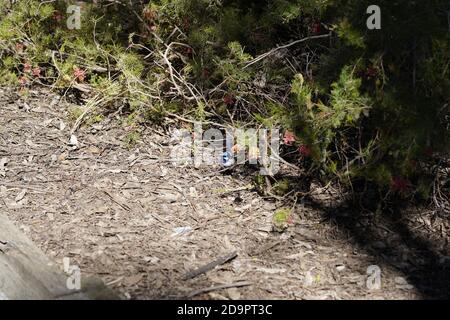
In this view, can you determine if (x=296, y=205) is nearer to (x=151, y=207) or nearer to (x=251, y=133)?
(x=251, y=133)

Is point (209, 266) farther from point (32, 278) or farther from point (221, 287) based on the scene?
point (32, 278)

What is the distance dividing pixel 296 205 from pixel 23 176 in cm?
193

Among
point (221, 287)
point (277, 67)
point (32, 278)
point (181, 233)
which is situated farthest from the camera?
point (277, 67)

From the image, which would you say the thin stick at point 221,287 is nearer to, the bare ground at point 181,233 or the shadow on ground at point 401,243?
the bare ground at point 181,233

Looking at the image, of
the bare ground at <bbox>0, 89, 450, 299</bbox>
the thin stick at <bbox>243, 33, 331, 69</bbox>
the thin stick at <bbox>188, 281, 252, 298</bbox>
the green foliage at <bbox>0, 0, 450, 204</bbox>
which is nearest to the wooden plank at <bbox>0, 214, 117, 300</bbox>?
the bare ground at <bbox>0, 89, 450, 299</bbox>

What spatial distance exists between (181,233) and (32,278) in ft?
3.01

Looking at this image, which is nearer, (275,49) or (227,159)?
(275,49)

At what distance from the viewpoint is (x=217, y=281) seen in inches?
140

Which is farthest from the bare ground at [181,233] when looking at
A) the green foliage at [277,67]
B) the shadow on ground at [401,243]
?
the green foliage at [277,67]

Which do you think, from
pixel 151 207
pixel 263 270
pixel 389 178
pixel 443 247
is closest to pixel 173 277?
pixel 263 270

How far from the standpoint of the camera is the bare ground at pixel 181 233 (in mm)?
3566

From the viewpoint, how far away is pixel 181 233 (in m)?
4.03

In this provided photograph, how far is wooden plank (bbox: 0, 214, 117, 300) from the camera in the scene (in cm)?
349

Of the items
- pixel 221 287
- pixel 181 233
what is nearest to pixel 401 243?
pixel 221 287
